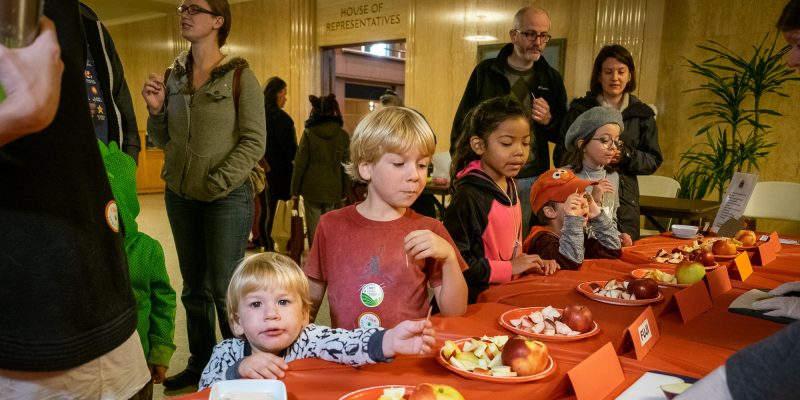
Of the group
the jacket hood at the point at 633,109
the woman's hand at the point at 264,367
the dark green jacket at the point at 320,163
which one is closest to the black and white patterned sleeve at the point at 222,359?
the woman's hand at the point at 264,367

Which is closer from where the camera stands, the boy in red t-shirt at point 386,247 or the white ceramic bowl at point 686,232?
the boy in red t-shirt at point 386,247

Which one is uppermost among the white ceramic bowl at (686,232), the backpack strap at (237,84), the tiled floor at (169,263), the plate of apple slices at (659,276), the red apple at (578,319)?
the backpack strap at (237,84)

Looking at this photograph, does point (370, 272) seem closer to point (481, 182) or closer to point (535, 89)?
point (481, 182)

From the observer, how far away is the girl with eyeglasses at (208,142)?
7.64ft

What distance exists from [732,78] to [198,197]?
5731 mm

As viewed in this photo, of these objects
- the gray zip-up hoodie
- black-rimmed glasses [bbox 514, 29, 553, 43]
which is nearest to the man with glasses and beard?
black-rimmed glasses [bbox 514, 29, 553, 43]

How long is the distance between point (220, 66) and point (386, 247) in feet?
4.38

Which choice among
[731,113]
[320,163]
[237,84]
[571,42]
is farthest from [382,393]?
[571,42]

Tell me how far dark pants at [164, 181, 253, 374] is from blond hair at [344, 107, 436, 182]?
106 cm

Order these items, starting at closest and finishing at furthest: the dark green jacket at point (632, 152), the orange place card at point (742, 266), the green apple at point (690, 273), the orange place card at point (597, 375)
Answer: the orange place card at point (597, 375) → the green apple at point (690, 273) → the orange place card at point (742, 266) → the dark green jacket at point (632, 152)

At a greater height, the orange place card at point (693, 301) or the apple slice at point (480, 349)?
the apple slice at point (480, 349)

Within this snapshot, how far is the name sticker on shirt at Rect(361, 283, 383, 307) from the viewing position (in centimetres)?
149

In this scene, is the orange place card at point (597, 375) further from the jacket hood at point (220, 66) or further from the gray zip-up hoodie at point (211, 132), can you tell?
the jacket hood at point (220, 66)

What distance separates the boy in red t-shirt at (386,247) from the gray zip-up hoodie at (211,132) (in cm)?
96
